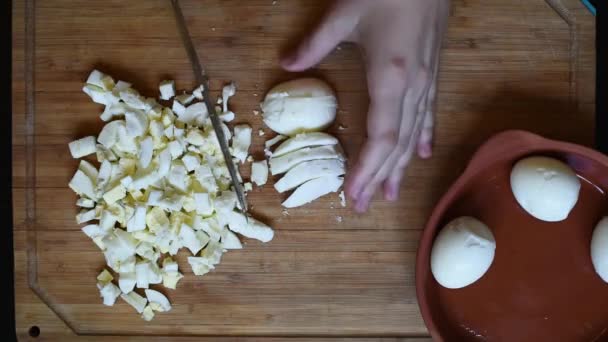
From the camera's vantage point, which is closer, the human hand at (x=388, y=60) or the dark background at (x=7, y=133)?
the human hand at (x=388, y=60)

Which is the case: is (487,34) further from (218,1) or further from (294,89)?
(218,1)

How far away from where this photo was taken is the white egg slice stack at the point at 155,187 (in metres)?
1.27

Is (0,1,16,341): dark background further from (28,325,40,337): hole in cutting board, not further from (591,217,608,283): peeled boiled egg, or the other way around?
(591,217,608,283): peeled boiled egg

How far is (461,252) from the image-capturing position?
1156 mm

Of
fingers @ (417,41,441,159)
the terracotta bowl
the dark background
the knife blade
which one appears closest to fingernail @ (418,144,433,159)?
fingers @ (417,41,441,159)

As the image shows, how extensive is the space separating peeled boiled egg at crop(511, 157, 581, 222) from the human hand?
0.74 feet

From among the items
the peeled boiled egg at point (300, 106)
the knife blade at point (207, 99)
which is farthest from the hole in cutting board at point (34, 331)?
the peeled boiled egg at point (300, 106)

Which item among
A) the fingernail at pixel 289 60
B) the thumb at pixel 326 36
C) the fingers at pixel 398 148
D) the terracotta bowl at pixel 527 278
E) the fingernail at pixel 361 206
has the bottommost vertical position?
the terracotta bowl at pixel 527 278

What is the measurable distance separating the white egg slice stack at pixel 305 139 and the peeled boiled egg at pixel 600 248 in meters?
0.51

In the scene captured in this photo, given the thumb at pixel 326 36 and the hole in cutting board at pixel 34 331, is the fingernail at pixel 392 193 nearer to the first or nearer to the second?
the thumb at pixel 326 36

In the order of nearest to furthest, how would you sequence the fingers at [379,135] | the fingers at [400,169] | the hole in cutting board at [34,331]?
the fingers at [379,135] → the fingers at [400,169] → the hole in cutting board at [34,331]

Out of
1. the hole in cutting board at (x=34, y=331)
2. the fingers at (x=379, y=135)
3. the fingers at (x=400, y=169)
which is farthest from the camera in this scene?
the hole in cutting board at (x=34, y=331)

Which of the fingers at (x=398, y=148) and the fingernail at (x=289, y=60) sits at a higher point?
the fingernail at (x=289, y=60)

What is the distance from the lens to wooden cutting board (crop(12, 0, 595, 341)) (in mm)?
1286
